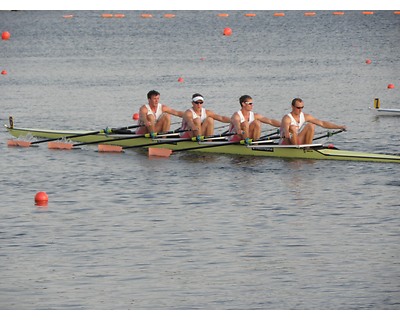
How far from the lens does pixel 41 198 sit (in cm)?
2195

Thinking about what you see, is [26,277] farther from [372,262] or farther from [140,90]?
[140,90]

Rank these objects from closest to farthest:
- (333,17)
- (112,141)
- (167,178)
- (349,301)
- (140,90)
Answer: (349,301) < (167,178) < (112,141) < (140,90) < (333,17)

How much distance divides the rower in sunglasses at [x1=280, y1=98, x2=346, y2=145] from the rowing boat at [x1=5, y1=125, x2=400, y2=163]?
6.5 inches

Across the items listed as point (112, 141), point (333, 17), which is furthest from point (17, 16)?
point (112, 141)

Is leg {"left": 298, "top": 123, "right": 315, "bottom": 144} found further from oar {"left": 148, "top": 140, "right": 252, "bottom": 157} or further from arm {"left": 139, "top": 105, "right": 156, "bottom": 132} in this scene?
arm {"left": 139, "top": 105, "right": 156, "bottom": 132}

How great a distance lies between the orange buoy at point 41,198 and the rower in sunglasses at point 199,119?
202 inches

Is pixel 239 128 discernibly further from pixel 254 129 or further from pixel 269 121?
pixel 269 121

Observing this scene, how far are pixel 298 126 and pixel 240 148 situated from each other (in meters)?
1.52

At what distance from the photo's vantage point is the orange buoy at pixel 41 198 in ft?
72.0

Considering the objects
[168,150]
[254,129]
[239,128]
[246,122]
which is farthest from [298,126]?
[168,150]

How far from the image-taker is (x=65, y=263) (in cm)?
1744

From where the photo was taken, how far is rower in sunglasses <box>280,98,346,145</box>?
24.8 meters

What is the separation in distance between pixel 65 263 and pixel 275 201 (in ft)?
18.1

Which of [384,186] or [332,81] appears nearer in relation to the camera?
[384,186]
